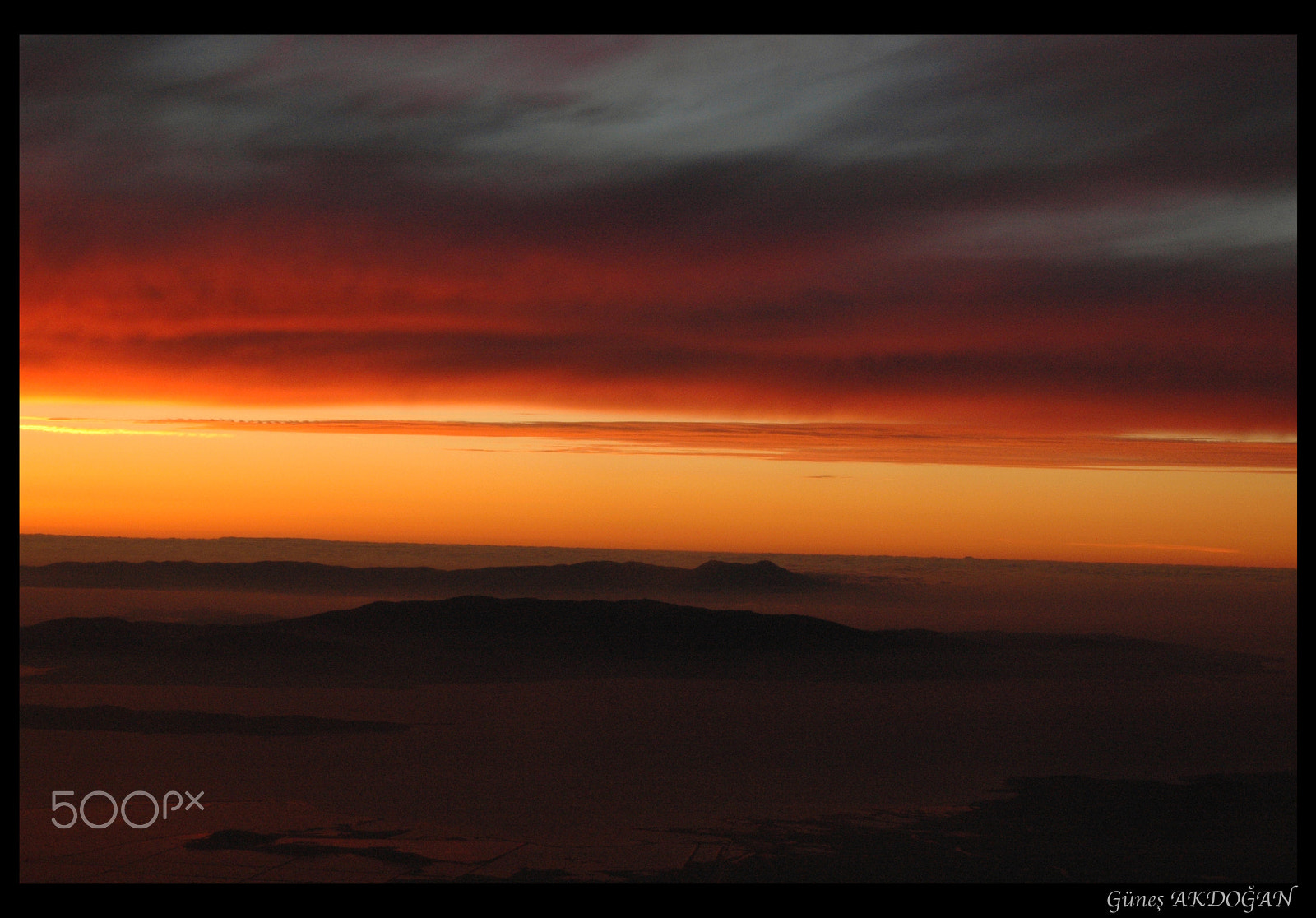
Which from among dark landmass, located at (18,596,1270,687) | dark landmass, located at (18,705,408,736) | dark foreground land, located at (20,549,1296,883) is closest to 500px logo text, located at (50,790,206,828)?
dark foreground land, located at (20,549,1296,883)

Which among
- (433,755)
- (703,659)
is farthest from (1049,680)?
(433,755)

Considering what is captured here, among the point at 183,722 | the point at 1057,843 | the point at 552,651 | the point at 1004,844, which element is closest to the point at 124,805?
the point at 1004,844

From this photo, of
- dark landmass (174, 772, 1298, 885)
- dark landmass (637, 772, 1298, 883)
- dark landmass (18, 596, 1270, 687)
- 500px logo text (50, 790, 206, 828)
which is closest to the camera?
500px logo text (50, 790, 206, 828)

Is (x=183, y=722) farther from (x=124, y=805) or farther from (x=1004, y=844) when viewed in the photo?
(x=1004, y=844)

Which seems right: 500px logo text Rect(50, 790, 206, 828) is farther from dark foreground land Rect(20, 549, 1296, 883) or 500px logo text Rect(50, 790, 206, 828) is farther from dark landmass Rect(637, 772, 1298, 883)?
dark landmass Rect(637, 772, 1298, 883)

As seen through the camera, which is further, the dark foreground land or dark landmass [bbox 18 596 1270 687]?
dark landmass [bbox 18 596 1270 687]

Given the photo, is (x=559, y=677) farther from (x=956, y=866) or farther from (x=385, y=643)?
(x=956, y=866)

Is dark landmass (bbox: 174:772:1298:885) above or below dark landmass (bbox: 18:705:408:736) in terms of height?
above

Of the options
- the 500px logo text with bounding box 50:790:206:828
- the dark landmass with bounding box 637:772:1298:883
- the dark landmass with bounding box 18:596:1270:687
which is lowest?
the dark landmass with bounding box 18:596:1270:687
